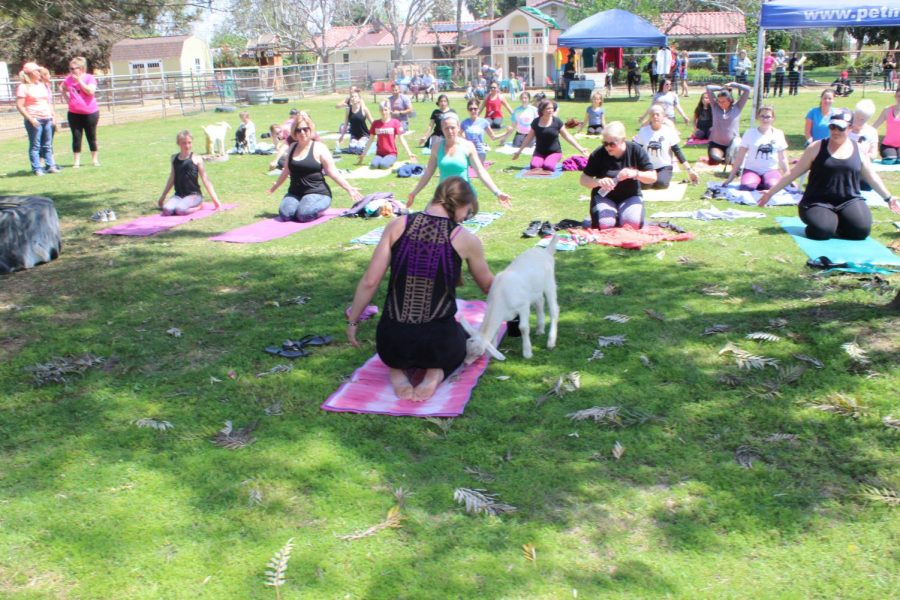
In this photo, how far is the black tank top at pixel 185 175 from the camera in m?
11.0

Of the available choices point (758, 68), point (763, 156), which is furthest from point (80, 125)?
point (758, 68)

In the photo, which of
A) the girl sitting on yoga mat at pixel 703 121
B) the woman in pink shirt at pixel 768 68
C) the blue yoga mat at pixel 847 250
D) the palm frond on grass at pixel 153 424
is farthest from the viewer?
the woman in pink shirt at pixel 768 68

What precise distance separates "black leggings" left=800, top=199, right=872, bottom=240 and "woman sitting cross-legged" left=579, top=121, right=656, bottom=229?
6.25 ft

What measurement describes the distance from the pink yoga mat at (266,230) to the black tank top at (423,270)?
5.00 metres

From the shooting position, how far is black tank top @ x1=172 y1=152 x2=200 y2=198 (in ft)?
36.1

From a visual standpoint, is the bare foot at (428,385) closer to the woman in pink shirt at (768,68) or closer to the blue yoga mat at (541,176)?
the blue yoga mat at (541,176)

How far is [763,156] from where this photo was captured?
450 inches

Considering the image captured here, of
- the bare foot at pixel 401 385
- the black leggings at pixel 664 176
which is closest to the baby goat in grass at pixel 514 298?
the bare foot at pixel 401 385

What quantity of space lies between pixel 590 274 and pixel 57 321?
203 inches

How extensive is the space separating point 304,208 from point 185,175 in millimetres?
2188

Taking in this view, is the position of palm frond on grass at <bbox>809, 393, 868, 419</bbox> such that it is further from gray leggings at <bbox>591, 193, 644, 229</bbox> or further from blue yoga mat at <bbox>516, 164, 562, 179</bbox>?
blue yoga mat at <bbox>516, 164, 562, 179</bbox>

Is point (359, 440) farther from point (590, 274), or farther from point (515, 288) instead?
point (590, 274)

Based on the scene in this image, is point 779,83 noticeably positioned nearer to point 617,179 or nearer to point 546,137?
point 546,137

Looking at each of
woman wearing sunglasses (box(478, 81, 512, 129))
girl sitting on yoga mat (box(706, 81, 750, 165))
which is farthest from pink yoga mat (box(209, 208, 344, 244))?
woman wearing sunglasses (box(478, 81, 512, 129))
